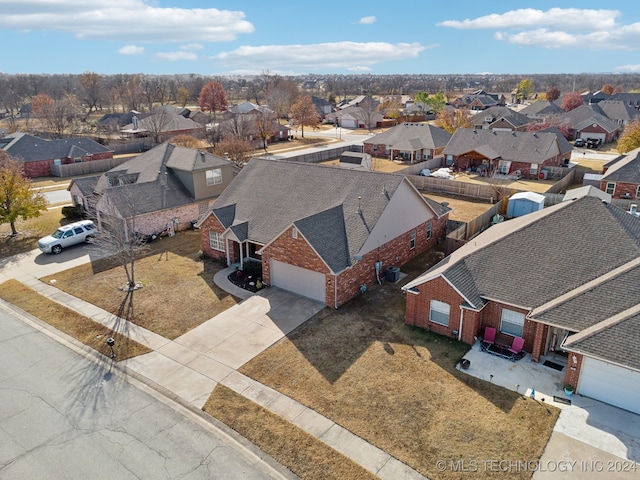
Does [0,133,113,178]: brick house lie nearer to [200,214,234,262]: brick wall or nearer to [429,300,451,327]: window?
[200,214,234,262]: brick wall

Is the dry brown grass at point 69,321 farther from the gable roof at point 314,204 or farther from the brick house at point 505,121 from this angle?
the brick house at point 505,121

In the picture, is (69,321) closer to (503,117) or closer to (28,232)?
(28,232)

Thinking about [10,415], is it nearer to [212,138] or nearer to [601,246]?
[601,246]

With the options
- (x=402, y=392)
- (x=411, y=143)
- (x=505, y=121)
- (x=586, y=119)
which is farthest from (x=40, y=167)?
(x=586, y=119)

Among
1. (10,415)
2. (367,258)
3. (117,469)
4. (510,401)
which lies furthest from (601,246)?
(10,415)

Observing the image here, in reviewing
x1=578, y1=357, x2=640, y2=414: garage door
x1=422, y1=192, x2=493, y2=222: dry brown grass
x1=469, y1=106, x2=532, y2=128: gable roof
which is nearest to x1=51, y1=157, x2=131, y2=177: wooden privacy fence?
x1=422, y1=192, x2=493, y2=222: dry brown grass
